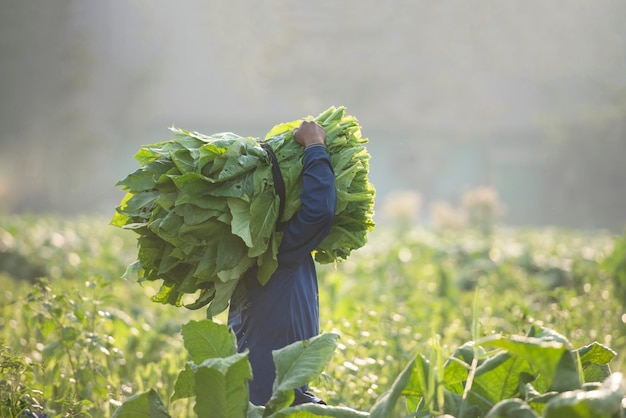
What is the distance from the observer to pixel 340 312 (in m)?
6.42

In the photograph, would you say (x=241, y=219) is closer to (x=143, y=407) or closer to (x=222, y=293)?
(x=222, y=293)

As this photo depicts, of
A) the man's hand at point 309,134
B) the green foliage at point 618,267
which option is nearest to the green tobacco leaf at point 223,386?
the man's hand at point 309,134

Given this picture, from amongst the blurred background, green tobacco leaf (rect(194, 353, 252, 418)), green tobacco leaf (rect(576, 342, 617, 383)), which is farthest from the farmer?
the blurred background

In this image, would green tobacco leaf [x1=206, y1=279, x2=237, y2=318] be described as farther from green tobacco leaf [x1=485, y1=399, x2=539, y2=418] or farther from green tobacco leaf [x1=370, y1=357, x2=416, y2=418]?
green tobacco leaf [x1=485, y1=399, x2=539, y2=418]

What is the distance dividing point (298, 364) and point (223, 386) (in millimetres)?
249

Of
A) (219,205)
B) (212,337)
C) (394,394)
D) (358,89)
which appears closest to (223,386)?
(212,337)

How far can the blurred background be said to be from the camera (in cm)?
3872

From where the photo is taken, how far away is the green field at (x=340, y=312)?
3.98 meters

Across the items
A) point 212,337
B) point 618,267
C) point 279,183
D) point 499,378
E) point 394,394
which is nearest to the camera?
point 394,394

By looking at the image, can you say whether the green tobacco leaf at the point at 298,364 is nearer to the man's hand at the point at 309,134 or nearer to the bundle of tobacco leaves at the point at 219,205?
the bundle of tobacco leaves at the point at 219,205

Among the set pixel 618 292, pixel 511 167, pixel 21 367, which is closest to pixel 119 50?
pixel 511 167

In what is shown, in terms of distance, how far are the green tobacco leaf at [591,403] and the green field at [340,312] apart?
1.02ft

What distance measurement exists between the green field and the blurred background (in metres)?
25.2

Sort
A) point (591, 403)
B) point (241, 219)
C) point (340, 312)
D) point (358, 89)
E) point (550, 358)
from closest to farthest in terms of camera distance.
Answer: point (591, 403) < point (550, 358) < point (241, 219) < point (340, 312) < point (358, 89)
